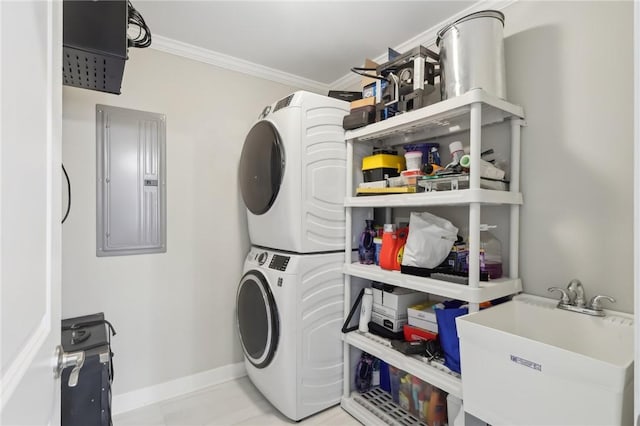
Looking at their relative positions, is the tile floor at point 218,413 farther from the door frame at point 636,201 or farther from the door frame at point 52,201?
the door frame at point 636,201

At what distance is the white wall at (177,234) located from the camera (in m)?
1.87

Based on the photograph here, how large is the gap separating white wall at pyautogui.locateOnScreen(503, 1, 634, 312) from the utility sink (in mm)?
194

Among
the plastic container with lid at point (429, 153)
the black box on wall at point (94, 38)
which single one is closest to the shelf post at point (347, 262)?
the plastic container with lid at point (429, 153)

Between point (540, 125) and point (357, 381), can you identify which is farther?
point (357, 381)

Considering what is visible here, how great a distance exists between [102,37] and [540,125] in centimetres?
188

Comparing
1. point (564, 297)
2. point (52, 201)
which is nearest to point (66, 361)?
point (52, 201)

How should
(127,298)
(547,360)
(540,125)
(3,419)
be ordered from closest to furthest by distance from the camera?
(3,419) < (547,360) < (540,125) < (127,298)

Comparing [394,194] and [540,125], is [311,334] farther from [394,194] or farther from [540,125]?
[540,125]

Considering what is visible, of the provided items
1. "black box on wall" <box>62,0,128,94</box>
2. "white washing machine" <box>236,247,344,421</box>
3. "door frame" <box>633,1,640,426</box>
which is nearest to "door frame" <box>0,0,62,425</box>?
"black box on wall" <box>62,0,128,94</box>

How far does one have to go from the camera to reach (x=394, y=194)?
1.72 m

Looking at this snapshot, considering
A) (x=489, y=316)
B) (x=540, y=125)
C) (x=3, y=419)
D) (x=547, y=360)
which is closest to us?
(x=3, y=419)

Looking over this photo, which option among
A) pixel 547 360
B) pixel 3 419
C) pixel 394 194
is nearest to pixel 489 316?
pixel 547 360

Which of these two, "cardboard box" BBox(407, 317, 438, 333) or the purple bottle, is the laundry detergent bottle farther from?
"cardboard box" BBox(407, 317, 438, 333)

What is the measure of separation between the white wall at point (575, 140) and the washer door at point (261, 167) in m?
1.33
